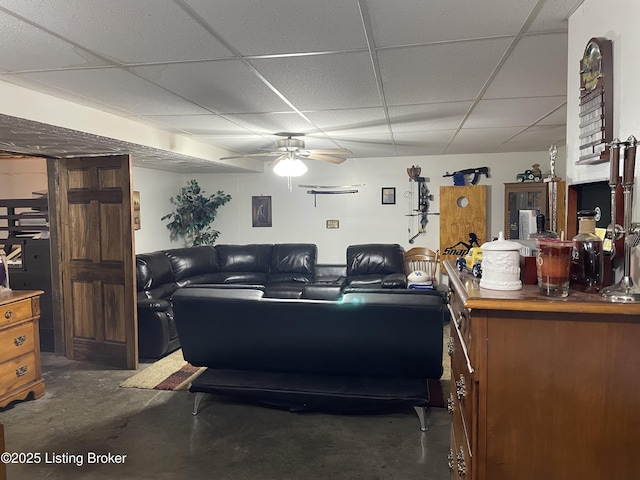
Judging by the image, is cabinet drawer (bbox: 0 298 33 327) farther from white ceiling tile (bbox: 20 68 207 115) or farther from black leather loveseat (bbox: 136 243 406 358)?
white ceiling tile (bbox: 20 68 207 115)

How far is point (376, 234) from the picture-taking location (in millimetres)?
6895

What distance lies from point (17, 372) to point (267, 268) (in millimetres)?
3838

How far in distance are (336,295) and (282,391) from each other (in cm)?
81

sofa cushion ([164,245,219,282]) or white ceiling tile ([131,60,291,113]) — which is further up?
white ceiling tile ([131,60,291,113])

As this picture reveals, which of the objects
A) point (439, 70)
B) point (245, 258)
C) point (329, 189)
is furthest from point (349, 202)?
point (439, 70)

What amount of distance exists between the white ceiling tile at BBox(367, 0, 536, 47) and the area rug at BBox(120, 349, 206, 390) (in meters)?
3.27

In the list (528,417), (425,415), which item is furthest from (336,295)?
(528,417)

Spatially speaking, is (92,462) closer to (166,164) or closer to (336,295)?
(336,295)

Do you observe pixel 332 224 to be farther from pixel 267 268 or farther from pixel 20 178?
pixel 20 178

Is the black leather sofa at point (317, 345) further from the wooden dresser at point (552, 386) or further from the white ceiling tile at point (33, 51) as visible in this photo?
the white ceiling tile at point (33, 51)

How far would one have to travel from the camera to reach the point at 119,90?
2.86 metres

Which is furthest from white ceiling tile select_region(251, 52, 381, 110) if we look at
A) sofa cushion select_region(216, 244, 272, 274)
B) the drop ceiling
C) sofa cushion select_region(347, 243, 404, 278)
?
sofa cushion select_region(216, 244, 272, 274)

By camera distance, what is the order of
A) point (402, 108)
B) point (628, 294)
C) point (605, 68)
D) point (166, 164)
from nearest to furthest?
point (628, 294), point (605, 68), point (402, 108), point (166, 164)

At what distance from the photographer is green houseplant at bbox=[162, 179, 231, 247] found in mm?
6883
